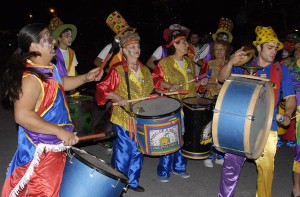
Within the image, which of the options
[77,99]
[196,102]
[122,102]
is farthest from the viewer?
[77,99]

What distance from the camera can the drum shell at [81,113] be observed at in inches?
194

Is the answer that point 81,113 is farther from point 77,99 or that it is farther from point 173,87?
point 173,87

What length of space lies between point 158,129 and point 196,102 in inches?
40.4

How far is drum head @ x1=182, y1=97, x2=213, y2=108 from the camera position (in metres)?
4.43

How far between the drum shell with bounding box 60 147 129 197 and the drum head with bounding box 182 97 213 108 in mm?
1825

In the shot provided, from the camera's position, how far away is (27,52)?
2816mm

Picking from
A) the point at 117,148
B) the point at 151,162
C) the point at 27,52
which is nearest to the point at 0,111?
the point at 151,162

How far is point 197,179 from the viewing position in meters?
4.95

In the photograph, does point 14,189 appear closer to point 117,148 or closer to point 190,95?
point 117,148

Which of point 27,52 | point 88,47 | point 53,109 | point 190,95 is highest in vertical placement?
point 27,52

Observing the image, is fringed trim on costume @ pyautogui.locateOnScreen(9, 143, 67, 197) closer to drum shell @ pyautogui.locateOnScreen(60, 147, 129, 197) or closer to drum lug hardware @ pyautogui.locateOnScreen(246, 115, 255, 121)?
drum shell @ pyautogui.locateOnScreen(60, 147, 129, 197)

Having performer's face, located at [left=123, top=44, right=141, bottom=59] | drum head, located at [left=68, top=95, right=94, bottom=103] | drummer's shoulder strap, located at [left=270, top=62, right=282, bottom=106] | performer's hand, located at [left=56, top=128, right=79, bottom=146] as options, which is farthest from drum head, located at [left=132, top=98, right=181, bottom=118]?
performer's hand, located at [left=56, top=128, right=79, bottom=146]

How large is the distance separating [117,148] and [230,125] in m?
1.56

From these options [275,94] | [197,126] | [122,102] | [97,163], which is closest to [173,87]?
[197,126]
